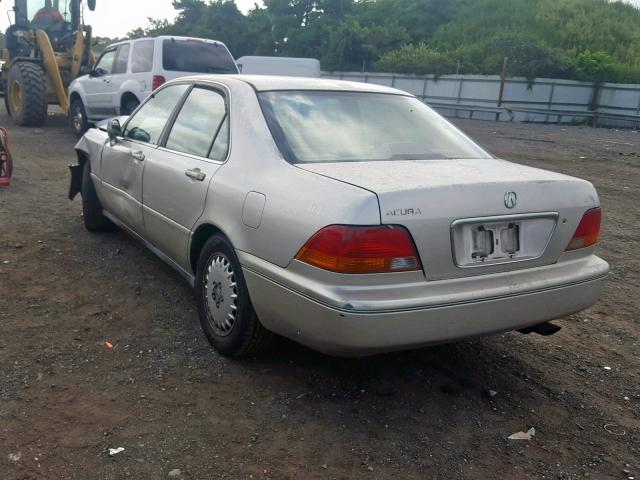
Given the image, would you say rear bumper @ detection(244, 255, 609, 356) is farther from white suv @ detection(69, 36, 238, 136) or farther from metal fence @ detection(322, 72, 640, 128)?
metal fence @ detection(322, 72, 640, 128)

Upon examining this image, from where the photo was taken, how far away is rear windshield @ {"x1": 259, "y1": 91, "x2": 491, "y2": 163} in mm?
3320

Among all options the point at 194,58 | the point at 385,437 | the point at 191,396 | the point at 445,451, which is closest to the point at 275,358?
the point at 191,396

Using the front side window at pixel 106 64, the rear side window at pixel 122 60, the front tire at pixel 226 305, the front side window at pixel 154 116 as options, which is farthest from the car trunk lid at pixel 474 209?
the front side window at pixel 106 64

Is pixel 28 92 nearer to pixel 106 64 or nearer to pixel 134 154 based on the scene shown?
pixel 106 64

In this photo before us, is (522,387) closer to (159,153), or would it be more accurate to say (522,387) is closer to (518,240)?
(518,240)

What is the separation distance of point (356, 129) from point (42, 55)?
11.8 metres

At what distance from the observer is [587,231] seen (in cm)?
320

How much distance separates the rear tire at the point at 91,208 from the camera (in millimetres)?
5602

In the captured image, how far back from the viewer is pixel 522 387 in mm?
3324

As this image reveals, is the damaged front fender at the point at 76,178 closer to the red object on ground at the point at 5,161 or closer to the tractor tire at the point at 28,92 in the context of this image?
the red object on ground at the point at 5,161

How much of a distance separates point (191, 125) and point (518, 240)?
2224 mm

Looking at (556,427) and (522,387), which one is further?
(522,387)

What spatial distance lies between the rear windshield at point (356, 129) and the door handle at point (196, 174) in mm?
512

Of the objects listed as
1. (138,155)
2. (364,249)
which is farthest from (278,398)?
(138,155)
